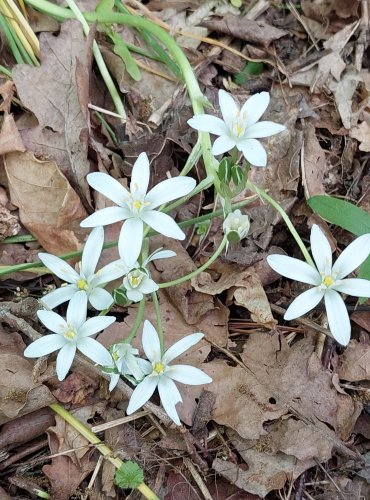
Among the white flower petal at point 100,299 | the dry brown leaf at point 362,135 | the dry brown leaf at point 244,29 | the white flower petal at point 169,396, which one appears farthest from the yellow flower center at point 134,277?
the dry brown leaf at point 244,29

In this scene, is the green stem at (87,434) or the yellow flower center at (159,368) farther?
the green stem at (87,434)

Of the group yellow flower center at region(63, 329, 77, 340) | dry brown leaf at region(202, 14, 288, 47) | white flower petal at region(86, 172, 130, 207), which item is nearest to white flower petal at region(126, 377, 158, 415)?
yellow flower center at region(63, 329, 77, 340)

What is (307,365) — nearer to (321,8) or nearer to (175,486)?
(175,486)

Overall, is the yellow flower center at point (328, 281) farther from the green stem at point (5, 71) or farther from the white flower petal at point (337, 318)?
the green stem at point (5, 71)

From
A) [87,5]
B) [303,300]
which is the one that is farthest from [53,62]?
[303,300]

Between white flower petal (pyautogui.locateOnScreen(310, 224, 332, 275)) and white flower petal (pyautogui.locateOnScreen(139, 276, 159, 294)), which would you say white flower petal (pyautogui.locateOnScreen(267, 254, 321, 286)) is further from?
white flower petal (pyautogui.locateOnScreen(139, 276, 159, 294))

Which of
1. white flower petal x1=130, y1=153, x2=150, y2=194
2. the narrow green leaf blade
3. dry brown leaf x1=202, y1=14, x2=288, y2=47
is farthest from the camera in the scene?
dry brown leaf x1=202, y1=14, x2=288, y2=47

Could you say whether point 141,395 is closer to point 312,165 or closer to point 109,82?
point 312,165
